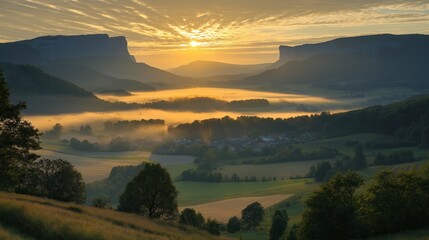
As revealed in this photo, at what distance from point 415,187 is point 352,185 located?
5785 millimetres

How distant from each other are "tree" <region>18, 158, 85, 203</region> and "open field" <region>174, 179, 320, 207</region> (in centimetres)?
5835

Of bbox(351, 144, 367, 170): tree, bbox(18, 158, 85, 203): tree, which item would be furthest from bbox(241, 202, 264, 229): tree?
bbox(351, 144, 367, 170): tree

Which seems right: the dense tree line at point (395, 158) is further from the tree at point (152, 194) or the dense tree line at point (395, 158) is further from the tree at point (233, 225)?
the tree at point (152, 194)

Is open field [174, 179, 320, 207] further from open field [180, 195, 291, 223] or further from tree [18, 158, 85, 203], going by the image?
tree [18, 158, 85, 203]

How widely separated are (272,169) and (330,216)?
124 metres

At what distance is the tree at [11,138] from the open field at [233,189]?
78.9 meters

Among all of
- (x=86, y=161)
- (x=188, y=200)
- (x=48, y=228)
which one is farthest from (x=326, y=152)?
(x=48, y=228)

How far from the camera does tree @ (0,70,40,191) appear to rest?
121 ft

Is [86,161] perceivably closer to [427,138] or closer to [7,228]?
[427,138]

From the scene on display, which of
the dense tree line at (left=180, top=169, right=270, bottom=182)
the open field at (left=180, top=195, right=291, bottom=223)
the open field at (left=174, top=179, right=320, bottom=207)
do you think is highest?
the dense tree line at (left=180, top=169, right=270, bottom=182)

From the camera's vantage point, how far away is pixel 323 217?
42094 mm

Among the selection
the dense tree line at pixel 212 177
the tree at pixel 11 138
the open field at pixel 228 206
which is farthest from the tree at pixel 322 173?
the tree at pixel 11 138

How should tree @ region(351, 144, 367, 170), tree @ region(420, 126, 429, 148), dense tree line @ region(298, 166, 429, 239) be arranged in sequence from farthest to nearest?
tree @ region(420, 126, 429, 148) < tree @ region(351, 144, 367, 170) < dense tree line @ region(298, 166, 429, 239)

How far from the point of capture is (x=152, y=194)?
55.5m
